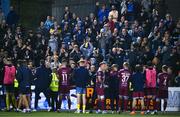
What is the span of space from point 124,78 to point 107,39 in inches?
214

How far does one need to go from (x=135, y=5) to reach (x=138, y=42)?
3710mm

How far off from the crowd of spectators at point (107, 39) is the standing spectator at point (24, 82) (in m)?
1.63

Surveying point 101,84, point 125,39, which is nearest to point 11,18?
point 125,39

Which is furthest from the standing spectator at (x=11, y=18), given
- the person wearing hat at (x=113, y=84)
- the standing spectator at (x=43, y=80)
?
the person wearing hat at (x=113, y=84)

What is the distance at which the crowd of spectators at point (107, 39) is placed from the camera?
96.6ft

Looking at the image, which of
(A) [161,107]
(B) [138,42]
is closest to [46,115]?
(A) [161,107]

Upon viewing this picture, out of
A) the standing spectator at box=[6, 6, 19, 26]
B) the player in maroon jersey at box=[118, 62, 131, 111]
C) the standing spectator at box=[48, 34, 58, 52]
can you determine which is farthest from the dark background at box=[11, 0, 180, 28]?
the player in maroon jersey at box=[118, 62, 131, 111]

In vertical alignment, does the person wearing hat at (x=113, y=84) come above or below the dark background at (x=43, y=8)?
below

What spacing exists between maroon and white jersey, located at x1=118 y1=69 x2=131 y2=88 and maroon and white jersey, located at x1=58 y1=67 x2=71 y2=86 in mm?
2359

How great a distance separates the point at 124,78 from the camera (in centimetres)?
2652

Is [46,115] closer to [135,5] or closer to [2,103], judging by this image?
[2,103]

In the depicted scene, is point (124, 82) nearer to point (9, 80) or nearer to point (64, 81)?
point (64, 81)

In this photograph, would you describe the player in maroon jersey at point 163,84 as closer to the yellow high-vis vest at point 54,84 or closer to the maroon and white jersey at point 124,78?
the maroon and white jersey at point 124,78

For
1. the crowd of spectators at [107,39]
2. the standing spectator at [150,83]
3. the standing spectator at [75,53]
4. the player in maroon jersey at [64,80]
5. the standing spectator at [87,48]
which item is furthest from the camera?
the standing spectator at [87,48]
